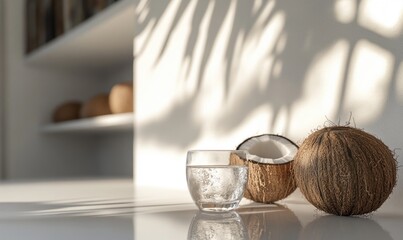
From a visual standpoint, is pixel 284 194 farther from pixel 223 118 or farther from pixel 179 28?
pixel 179 28

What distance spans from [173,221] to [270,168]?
213 millimetres

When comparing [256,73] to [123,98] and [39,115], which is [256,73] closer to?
[123,98]

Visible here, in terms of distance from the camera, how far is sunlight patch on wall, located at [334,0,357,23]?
3.47 feet

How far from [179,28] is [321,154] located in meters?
0.79

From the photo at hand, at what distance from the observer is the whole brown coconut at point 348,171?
0.85m

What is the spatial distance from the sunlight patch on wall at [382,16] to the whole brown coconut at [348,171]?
208 mm

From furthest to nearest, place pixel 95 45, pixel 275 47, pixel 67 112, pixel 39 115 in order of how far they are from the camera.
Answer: pixel 39 115 < pixel 67 112 < pixel 95 45 < pixel 275 47

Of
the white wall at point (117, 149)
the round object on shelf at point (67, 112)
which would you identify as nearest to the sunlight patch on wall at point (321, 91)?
the white wall at point (117, 149)

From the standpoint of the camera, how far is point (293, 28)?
1183 mm

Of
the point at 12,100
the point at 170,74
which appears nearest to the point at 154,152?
the point at 170,74

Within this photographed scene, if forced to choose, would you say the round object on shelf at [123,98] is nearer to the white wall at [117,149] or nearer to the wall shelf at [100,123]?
the wall shelf at [100,123]

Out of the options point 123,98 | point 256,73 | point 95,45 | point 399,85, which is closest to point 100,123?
point 123,98

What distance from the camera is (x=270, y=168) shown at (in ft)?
3.34

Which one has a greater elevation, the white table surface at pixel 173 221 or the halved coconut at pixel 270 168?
the halved coconut at pixel 270 168
